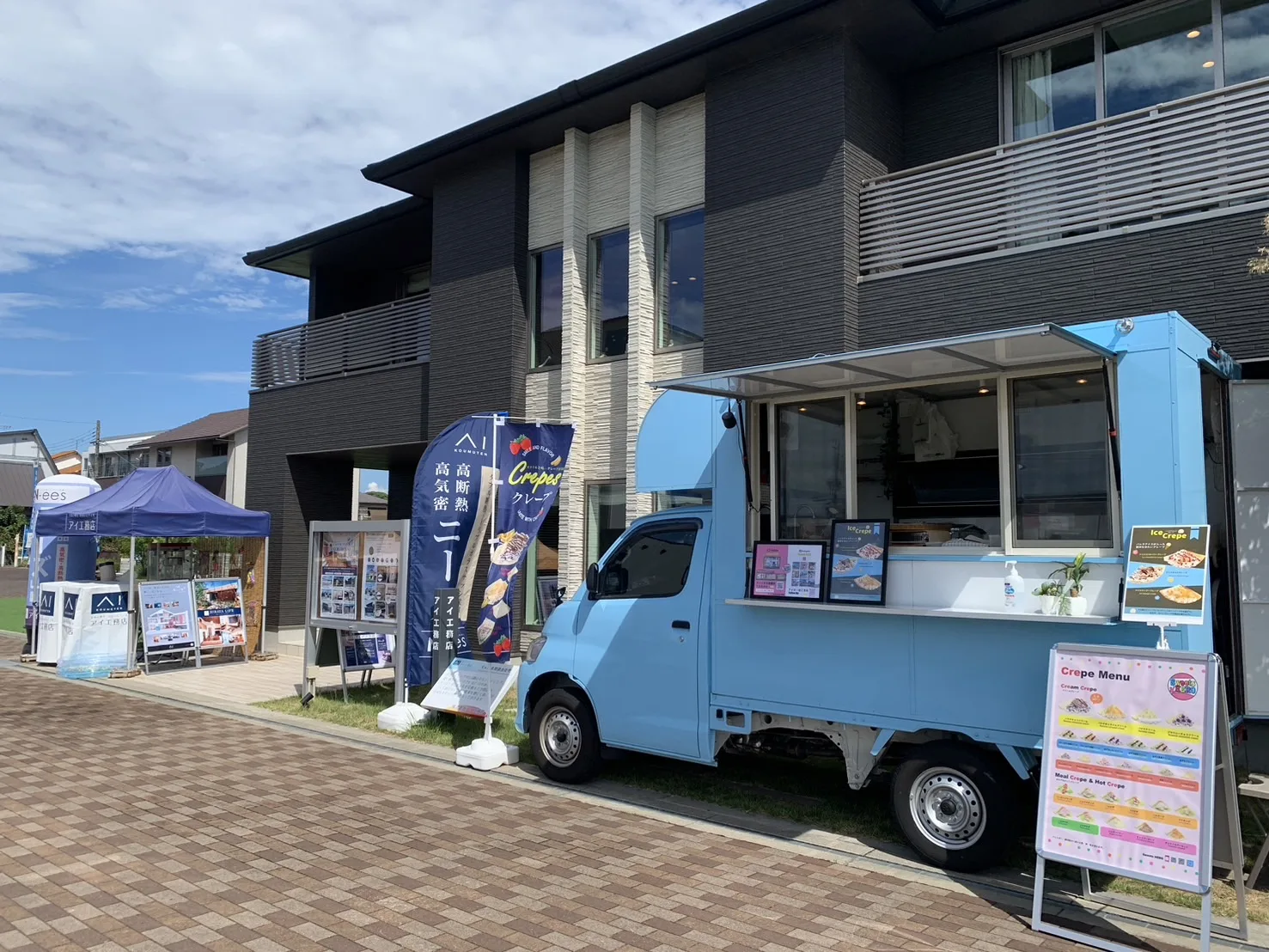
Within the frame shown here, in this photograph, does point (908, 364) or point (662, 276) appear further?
point (662, 276)

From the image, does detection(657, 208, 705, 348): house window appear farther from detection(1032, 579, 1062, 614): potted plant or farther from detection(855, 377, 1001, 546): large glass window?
detection(1032, 579, 1062, 614): potted plant

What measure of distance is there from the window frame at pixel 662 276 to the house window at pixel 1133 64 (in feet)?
13.1

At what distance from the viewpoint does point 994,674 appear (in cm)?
549

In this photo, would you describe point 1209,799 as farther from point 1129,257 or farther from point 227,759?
point 227,759

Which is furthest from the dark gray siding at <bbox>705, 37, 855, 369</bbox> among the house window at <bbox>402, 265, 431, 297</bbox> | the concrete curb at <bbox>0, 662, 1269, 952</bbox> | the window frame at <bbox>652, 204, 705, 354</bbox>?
the house window at <bbox>402, 265, 431, 297</bbox>

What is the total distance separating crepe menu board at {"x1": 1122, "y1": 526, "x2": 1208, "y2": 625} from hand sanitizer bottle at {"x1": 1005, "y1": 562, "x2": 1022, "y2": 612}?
2.02 feet

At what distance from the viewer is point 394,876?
17.9 feet

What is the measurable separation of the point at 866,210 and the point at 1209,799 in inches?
292

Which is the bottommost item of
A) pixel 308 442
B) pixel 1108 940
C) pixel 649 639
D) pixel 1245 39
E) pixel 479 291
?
pixel 1108 940

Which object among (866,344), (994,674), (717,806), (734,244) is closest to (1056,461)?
(994,674)

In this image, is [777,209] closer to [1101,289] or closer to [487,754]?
[1101,289]

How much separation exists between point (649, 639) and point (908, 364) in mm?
2776

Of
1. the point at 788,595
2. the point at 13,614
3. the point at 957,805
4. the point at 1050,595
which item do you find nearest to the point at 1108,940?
the point at 957,805

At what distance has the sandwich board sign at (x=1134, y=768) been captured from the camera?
460 cm
